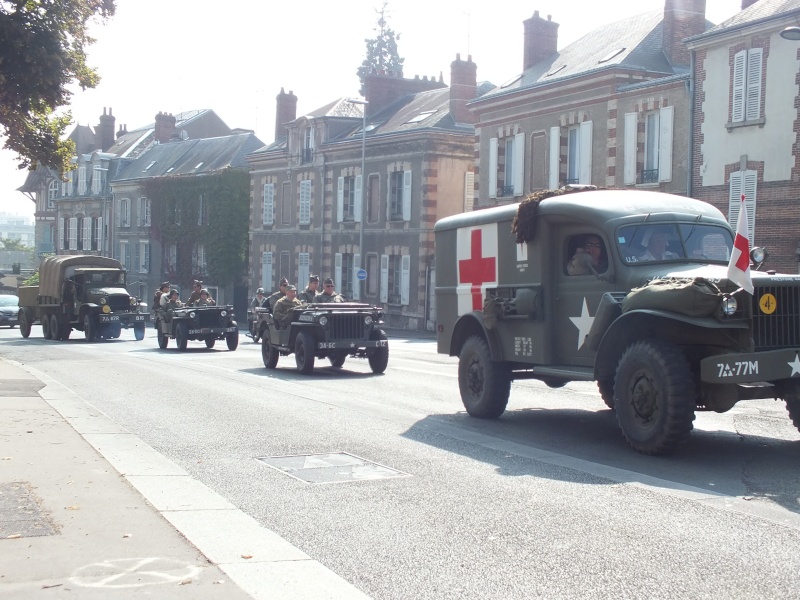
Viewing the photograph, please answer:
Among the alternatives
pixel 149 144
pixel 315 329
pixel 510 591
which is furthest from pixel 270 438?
pixel 149 144

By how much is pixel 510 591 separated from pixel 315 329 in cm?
1435

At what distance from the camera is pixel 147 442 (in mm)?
10820

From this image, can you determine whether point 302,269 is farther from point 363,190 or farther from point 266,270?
point 363,190

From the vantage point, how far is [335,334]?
1956 centimetres

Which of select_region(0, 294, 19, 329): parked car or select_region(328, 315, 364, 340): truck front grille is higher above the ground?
select_region(328, 315, 364, 340): truck front grille

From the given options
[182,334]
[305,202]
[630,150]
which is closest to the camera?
[182,334]

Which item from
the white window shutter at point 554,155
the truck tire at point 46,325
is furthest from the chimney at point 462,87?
the truck tire at point 46,325

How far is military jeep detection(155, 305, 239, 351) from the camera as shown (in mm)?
28203

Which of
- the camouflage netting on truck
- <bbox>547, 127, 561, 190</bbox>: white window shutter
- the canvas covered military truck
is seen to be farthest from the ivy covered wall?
the camouflage netting on truck

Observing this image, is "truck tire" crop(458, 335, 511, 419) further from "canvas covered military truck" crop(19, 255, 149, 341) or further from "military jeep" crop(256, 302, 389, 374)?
"canvas covered military truck" crop(19, 255, 149, 341)

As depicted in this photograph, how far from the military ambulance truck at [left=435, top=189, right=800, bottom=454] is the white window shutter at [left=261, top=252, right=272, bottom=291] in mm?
44760

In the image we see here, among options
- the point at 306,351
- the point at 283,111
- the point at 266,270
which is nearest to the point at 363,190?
the point at 266,270

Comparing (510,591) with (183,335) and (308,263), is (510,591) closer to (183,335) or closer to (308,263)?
(183,335)

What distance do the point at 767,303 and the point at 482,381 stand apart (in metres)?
4.04
